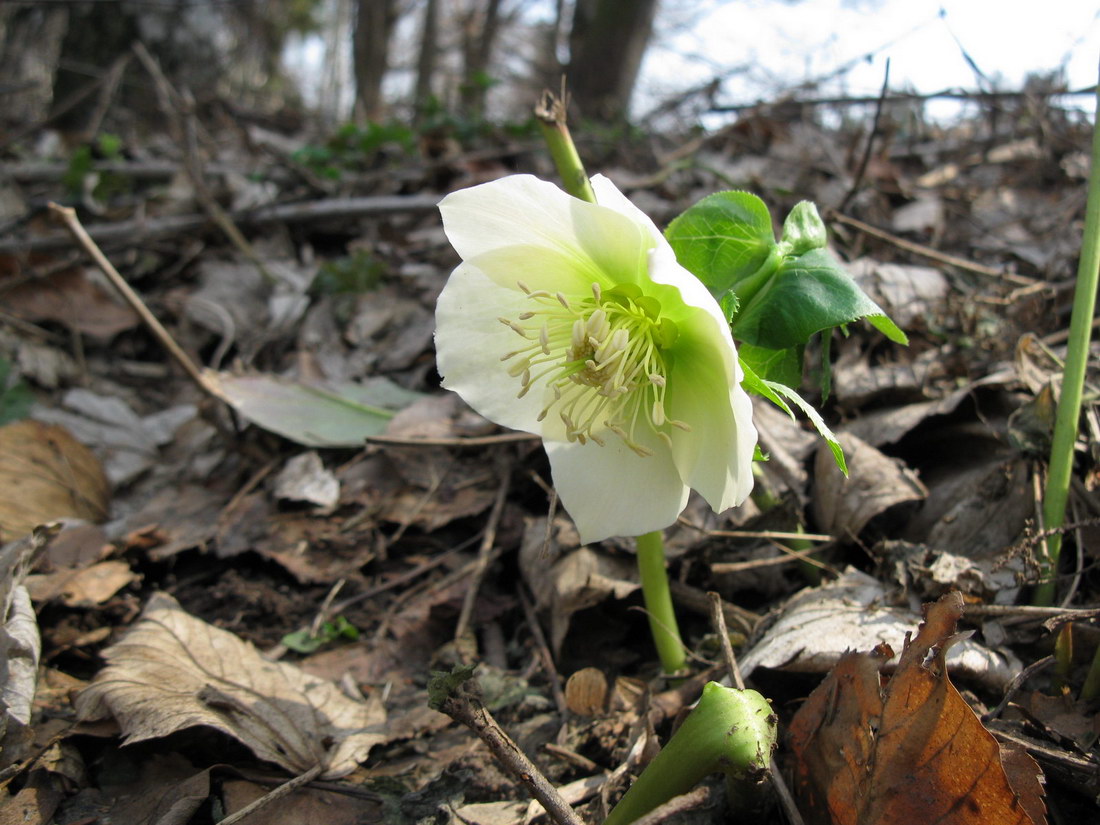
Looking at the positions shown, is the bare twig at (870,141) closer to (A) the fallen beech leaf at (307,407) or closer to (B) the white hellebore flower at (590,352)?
(B) the white hellebore flower at (590,352)

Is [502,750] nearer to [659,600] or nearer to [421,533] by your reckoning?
[659,600]

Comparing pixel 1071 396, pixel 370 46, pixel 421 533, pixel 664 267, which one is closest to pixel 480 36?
pixel 370 46

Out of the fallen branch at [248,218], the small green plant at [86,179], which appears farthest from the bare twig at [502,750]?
the small green plant at [86,179]

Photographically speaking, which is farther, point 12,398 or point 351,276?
point 351,276

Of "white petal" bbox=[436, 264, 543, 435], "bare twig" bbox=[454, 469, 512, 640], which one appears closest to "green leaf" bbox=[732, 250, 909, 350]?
"white petal" bbox=[436, 264, 543, 435]

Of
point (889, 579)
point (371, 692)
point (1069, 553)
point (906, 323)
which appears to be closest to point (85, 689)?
point (371, 692)

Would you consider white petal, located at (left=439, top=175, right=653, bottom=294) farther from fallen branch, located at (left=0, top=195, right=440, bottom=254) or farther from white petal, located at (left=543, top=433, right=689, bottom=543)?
fallen branch, located at (left=0, top=195, right=440, bottom=254)
